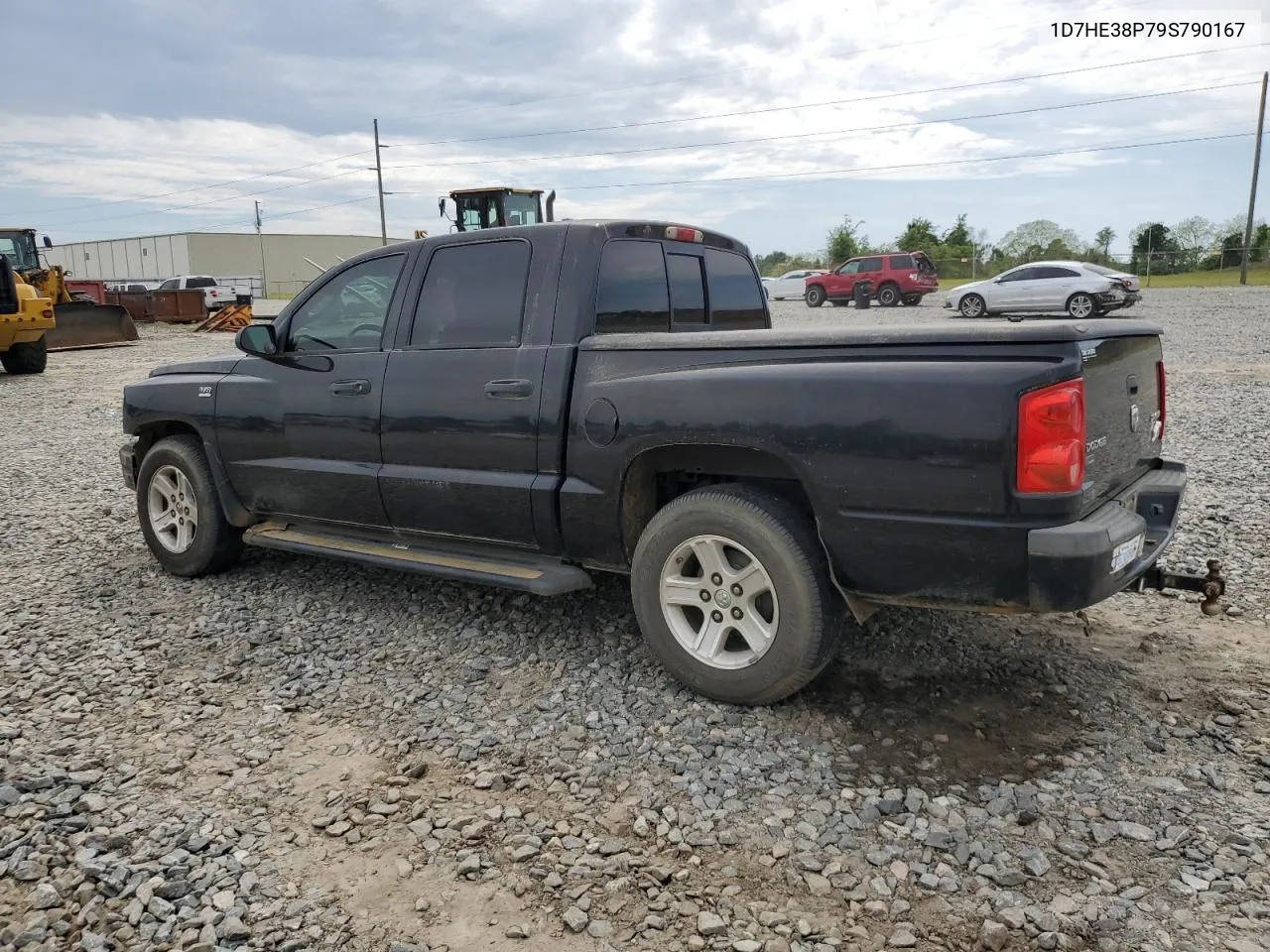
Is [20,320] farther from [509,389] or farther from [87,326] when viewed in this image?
[509,389]

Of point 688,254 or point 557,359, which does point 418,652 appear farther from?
point 688,254

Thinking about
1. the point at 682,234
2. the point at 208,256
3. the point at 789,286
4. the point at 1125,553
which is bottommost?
the point at 1125,553

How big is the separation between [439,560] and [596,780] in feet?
5.18

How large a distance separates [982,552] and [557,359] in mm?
1884

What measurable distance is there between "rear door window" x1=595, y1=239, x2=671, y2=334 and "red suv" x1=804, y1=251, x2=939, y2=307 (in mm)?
25980

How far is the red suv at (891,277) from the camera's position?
28.9 meters

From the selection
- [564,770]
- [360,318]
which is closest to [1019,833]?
[564,770]

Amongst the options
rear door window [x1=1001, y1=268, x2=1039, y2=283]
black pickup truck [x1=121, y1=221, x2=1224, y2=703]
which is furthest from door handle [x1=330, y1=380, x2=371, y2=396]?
rear door window [x1=1001, y1=268, x2=1039, y2=283]

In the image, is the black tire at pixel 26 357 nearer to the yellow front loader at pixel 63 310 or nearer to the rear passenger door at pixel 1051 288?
the yellow front loader at pixel 63 310

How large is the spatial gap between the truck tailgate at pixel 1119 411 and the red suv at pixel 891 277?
85.1 ft

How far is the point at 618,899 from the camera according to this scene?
271 cm

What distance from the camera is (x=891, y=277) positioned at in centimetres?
2914

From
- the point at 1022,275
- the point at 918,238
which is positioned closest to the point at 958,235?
the point at 918,238

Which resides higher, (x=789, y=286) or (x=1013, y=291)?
(x=789, y=286)
